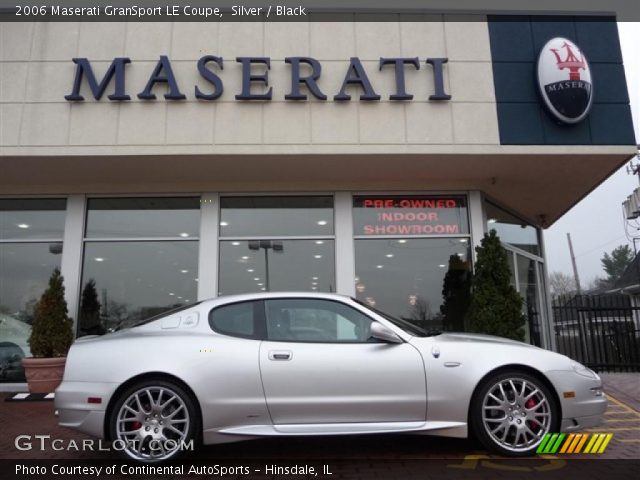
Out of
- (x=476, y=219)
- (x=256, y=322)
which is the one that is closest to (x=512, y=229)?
(x=476, y=219)

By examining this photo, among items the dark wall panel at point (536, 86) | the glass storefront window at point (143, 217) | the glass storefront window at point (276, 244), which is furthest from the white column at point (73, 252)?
the dark wall panel at point (536, 86)

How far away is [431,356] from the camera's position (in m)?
4.19

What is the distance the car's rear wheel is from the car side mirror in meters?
0.79

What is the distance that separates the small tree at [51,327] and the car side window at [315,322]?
5.17 m

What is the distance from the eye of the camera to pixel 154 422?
4.07 m

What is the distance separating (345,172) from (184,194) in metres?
2.95

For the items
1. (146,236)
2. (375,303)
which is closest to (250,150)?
(146,236)

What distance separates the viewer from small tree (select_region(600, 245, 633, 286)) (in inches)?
2132

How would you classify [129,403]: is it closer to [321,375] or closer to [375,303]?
[321,375]

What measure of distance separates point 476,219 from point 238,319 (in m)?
5.90

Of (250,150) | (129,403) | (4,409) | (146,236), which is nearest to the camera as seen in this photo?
(129,403)

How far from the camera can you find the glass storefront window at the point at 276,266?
28.9 ft

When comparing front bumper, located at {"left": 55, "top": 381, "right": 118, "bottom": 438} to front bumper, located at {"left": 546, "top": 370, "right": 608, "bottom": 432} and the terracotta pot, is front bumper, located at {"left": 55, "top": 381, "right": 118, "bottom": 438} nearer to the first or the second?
front bumper, located at {"left": 546, "top": 370, "right": 608, "bottom": 432}

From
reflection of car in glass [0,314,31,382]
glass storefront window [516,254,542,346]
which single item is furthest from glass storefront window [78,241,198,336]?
glass storefront window [516,254,542,346]
